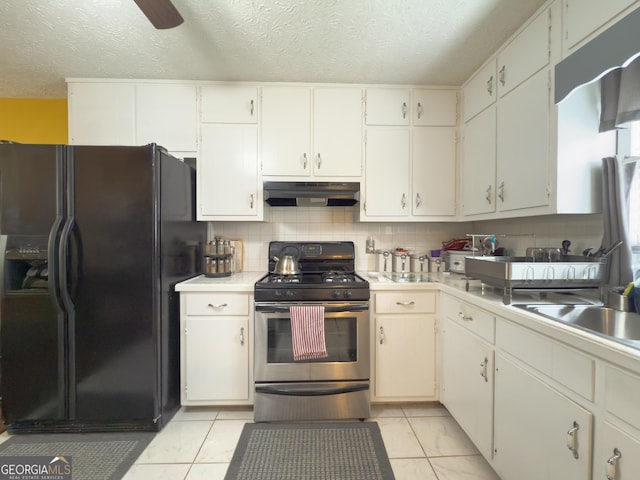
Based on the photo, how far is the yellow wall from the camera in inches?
100

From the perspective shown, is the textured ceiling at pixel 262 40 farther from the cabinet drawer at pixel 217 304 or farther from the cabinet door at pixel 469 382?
the cabinet door at pixel 469 382

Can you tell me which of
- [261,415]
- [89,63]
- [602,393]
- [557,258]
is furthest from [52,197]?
[557,258]

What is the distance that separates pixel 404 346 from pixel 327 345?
54cm

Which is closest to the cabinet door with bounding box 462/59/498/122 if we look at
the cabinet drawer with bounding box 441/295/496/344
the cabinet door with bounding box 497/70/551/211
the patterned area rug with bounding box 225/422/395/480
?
the cabinet door with bounding box 497/70/551/211

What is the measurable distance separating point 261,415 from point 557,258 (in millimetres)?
1956

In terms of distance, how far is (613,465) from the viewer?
830mm

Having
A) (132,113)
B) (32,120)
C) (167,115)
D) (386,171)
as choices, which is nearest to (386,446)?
(386,171)

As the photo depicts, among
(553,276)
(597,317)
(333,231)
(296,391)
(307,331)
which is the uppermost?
(333,231)

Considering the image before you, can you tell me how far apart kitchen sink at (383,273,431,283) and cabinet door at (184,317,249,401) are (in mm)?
1111

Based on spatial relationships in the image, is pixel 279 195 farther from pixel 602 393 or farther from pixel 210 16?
pixel 602 393

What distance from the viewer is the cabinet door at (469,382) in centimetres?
146

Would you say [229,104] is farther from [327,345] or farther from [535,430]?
[535,430]

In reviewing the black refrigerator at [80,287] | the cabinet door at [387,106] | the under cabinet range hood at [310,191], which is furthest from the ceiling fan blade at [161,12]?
the cabinet door at [387,106]

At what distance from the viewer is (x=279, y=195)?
2.21 meters
